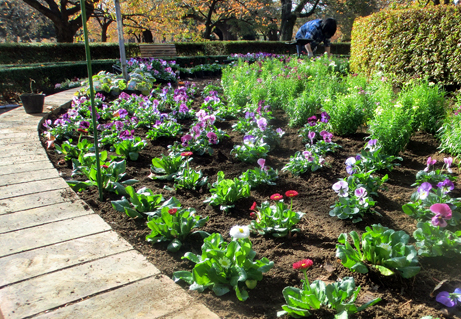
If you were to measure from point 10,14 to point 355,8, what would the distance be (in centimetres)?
3188

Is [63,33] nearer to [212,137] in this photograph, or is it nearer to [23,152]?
[23,152]

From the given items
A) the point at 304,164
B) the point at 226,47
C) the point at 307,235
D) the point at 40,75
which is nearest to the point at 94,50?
the point at 40,75

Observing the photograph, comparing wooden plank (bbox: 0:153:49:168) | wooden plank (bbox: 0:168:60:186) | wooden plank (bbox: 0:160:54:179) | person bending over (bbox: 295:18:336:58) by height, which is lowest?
wooden plank (bbox: 0:168:60:186)

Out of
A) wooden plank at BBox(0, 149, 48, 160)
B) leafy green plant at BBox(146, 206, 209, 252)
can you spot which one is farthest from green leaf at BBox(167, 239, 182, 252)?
wooden plank at BBox(0, 149, 48, 160)

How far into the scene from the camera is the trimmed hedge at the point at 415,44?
4.86 metres

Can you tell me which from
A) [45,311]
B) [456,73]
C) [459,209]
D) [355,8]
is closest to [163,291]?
[45,311]

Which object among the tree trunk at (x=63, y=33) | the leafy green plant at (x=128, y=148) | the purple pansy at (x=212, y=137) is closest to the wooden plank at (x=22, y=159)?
the leafy green plant at (x=128, y=148)

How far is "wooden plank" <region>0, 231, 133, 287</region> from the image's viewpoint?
63.5 inches

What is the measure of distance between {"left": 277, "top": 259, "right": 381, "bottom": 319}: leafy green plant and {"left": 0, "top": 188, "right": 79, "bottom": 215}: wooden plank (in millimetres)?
1705

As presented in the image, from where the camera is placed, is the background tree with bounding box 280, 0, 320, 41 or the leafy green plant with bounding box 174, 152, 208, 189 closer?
the leafy green plant with bounding box 174, 152, 208, 189

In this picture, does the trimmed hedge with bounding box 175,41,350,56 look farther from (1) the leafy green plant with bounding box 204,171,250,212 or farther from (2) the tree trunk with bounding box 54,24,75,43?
(1) the leafy green plant with bounding box 204,171,250,212

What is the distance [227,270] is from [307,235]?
734 mm

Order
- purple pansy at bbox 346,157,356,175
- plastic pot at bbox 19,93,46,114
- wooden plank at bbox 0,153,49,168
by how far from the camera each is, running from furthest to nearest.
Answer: plastic pot at bbox 19,93,46,114 < wooden plank at bbox 0,153,49,168 < purple pansy at bbox 346,157,356,175

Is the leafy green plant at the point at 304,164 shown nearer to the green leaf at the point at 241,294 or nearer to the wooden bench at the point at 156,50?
the green leaf at the point at 241,294
